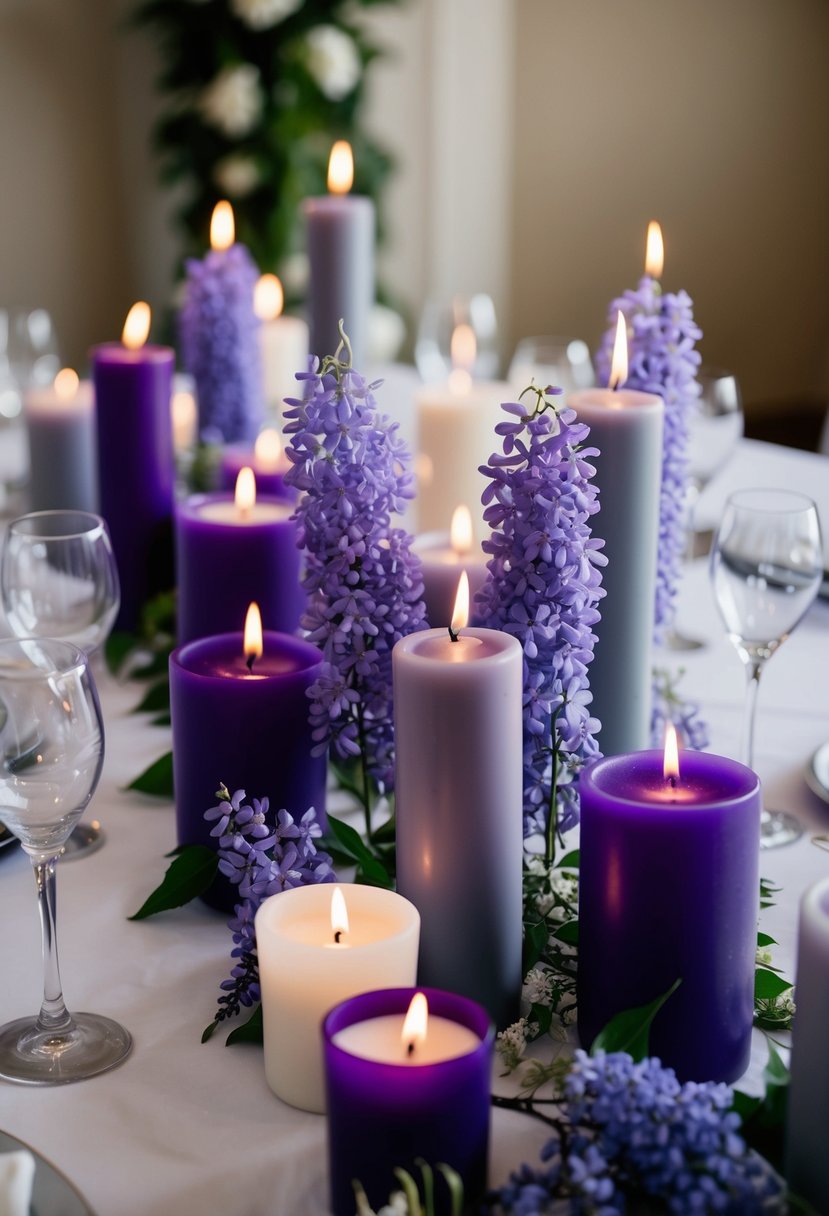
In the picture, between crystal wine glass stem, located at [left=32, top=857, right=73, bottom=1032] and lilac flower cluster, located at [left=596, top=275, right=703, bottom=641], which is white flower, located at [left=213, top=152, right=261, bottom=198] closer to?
lilac flower cluster, located at [left=596, top=275, right=703, bottom=641]

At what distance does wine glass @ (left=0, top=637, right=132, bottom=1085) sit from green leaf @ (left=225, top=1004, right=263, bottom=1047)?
0.05 m

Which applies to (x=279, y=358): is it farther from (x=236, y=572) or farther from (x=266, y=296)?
(x=236, y=572)

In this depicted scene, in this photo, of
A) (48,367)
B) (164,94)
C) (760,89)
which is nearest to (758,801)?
(48,367)

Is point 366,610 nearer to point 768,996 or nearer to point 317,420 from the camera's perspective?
point 317,420

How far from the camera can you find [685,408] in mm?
1017

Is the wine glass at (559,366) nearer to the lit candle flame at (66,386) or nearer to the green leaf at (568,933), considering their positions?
the lit candle flame at (66,386)

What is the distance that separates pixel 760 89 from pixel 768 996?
15.1 feet

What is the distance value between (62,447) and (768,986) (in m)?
0.99

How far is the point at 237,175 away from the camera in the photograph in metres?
3.74

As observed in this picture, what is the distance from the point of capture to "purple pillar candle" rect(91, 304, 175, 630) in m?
1.32

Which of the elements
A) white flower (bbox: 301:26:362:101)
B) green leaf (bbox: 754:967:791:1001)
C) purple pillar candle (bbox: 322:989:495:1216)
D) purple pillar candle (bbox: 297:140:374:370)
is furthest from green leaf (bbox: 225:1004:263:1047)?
white flower (bbox: 301:26:362:101)

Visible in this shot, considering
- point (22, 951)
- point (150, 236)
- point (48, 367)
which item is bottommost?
point (22, 951)

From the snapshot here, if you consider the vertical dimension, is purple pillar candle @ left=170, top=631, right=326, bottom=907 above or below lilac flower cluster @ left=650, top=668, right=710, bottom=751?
above

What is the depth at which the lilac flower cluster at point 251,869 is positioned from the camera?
0.75m
